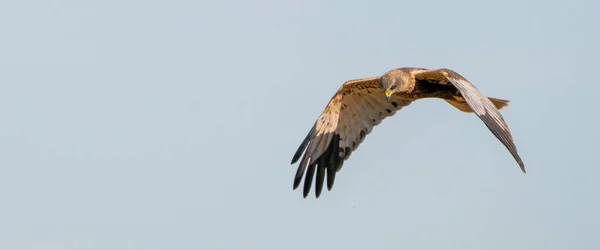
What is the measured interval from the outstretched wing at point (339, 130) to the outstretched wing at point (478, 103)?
3.56ft

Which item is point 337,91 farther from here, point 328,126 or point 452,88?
point 452,88

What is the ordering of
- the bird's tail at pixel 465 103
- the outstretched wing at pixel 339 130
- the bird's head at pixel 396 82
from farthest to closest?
the outstretched wing at pixel 339 130
the bird's tail at pixel 465 103
the bird's head at pixel 396 82

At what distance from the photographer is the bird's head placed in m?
15.1

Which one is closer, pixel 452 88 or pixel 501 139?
pixel 501 139

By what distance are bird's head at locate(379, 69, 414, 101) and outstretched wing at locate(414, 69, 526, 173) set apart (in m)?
0.16

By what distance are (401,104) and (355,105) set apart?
62 centimetres

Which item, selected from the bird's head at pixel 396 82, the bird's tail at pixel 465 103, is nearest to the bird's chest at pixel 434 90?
the bird's head at pixel 396 82

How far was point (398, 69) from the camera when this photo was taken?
15.4 m

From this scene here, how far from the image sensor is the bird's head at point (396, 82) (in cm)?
1511

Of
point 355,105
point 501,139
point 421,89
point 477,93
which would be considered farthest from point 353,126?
point 501,139

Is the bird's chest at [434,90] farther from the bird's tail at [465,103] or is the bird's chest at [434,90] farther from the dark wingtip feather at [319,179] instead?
the dark wingtip feather at [319,179]

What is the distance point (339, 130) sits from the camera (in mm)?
16469

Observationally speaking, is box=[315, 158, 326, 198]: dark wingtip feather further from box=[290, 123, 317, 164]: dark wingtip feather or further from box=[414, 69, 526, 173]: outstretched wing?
box=[414, 69, 526, 173]: outstretched wing

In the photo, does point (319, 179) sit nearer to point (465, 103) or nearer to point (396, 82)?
point (396, 82)
